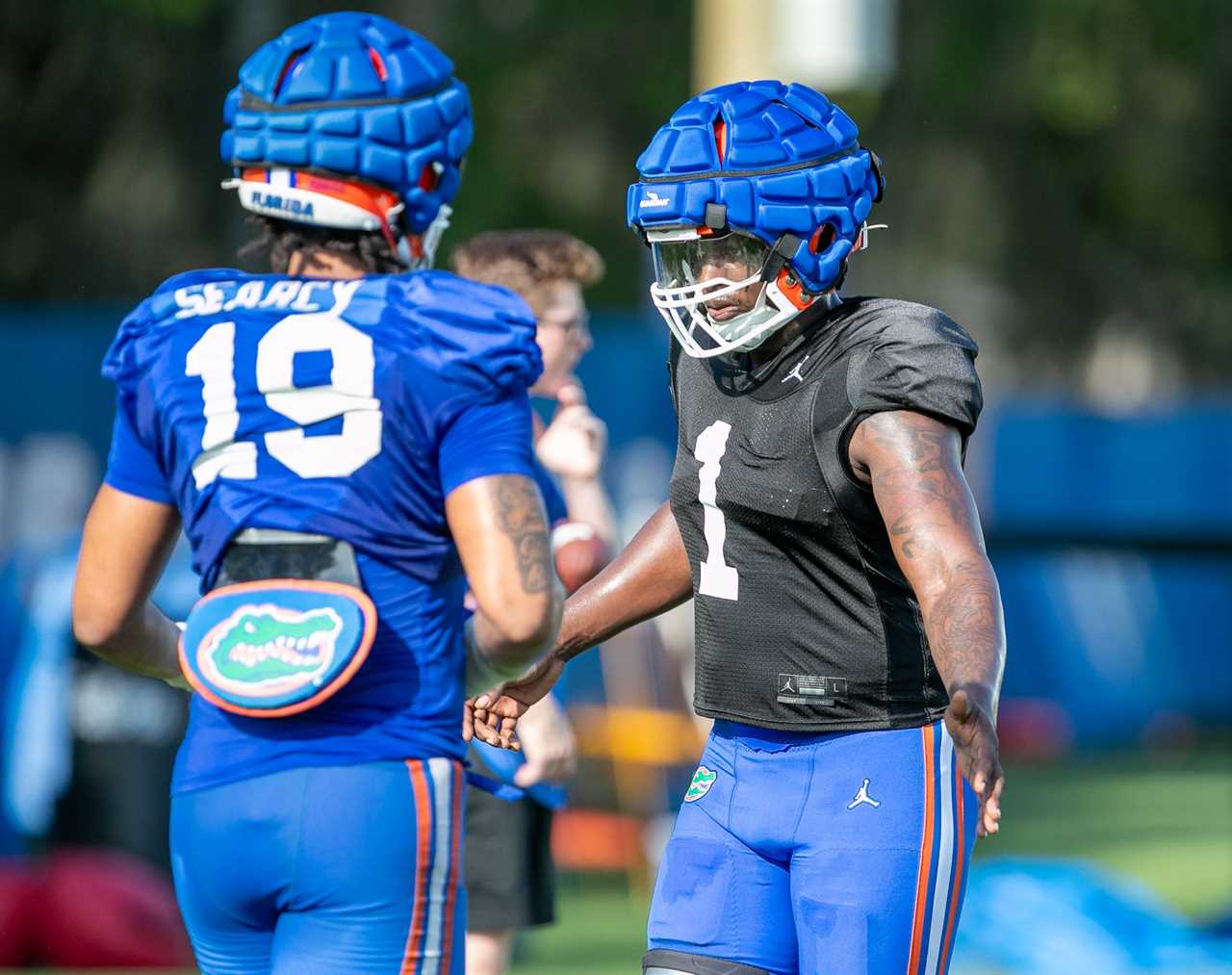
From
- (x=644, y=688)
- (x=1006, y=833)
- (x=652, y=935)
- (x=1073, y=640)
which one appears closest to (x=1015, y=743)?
(x=1073, y=640)

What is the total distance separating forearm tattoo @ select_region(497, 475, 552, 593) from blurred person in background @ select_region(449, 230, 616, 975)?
165 cm

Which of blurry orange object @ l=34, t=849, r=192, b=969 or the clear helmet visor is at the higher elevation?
the clear helmet visor

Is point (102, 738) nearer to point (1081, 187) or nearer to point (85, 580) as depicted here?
point (85, 580)

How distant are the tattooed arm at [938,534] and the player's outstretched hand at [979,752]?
13 cm

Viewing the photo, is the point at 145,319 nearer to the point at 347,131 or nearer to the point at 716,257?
the point at 347,131

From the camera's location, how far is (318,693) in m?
2.96

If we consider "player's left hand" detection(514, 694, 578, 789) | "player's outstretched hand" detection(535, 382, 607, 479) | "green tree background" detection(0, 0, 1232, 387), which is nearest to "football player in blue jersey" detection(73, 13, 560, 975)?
"player's left hand" detection(514, 694, 578, 789)

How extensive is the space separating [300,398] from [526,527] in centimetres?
37

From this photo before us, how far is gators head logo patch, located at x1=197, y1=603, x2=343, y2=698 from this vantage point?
2.96 meters

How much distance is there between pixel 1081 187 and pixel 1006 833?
13.8 meters

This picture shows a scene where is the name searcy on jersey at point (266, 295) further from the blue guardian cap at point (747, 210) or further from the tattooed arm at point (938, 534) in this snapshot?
the tattooed arm at point (938, 534)

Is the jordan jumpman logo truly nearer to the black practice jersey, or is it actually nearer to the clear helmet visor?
the black practice jersey

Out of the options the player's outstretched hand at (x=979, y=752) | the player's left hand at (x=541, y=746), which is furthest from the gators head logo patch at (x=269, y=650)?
the player's left hand at (x=541, y=746)

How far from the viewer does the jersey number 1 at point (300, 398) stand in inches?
118
